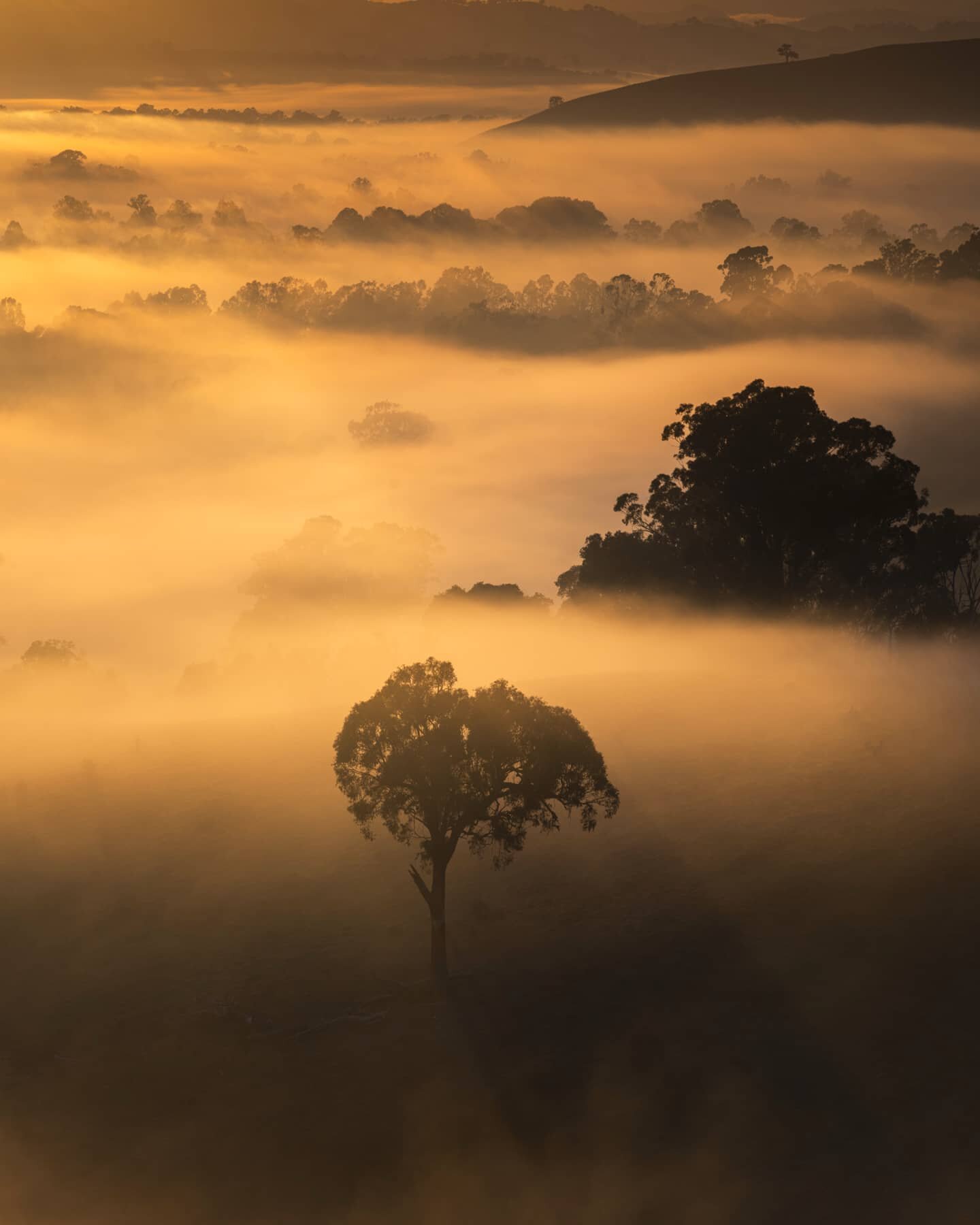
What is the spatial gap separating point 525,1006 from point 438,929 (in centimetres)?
395

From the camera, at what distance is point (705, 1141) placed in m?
39.2

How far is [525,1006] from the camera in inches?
1857

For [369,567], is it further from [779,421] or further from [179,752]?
[179,752]

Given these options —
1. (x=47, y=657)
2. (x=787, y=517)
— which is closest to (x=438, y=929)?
(x=787, y=517)

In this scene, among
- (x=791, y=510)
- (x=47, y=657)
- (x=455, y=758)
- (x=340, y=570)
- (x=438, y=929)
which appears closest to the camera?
(x=455, y=758)

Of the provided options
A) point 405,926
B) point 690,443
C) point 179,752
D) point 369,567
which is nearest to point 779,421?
point 690,443

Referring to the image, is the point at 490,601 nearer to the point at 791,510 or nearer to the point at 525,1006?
the point at 791,510

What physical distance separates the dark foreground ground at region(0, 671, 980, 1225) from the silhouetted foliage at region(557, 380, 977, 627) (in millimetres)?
22540

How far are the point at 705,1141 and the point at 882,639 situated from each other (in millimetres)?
58196

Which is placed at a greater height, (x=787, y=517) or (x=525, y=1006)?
(x=787, y=517)

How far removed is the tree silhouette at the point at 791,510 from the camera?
85.5 metres

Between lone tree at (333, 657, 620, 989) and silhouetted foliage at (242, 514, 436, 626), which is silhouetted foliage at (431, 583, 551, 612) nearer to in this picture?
silhouetted foliage at (242, 514, 436, 626)

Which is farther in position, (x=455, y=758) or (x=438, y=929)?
(x=438, y=929)

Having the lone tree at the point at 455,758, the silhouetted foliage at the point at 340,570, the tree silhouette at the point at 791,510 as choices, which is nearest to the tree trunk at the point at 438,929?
the lone tree at the point at 455,758
